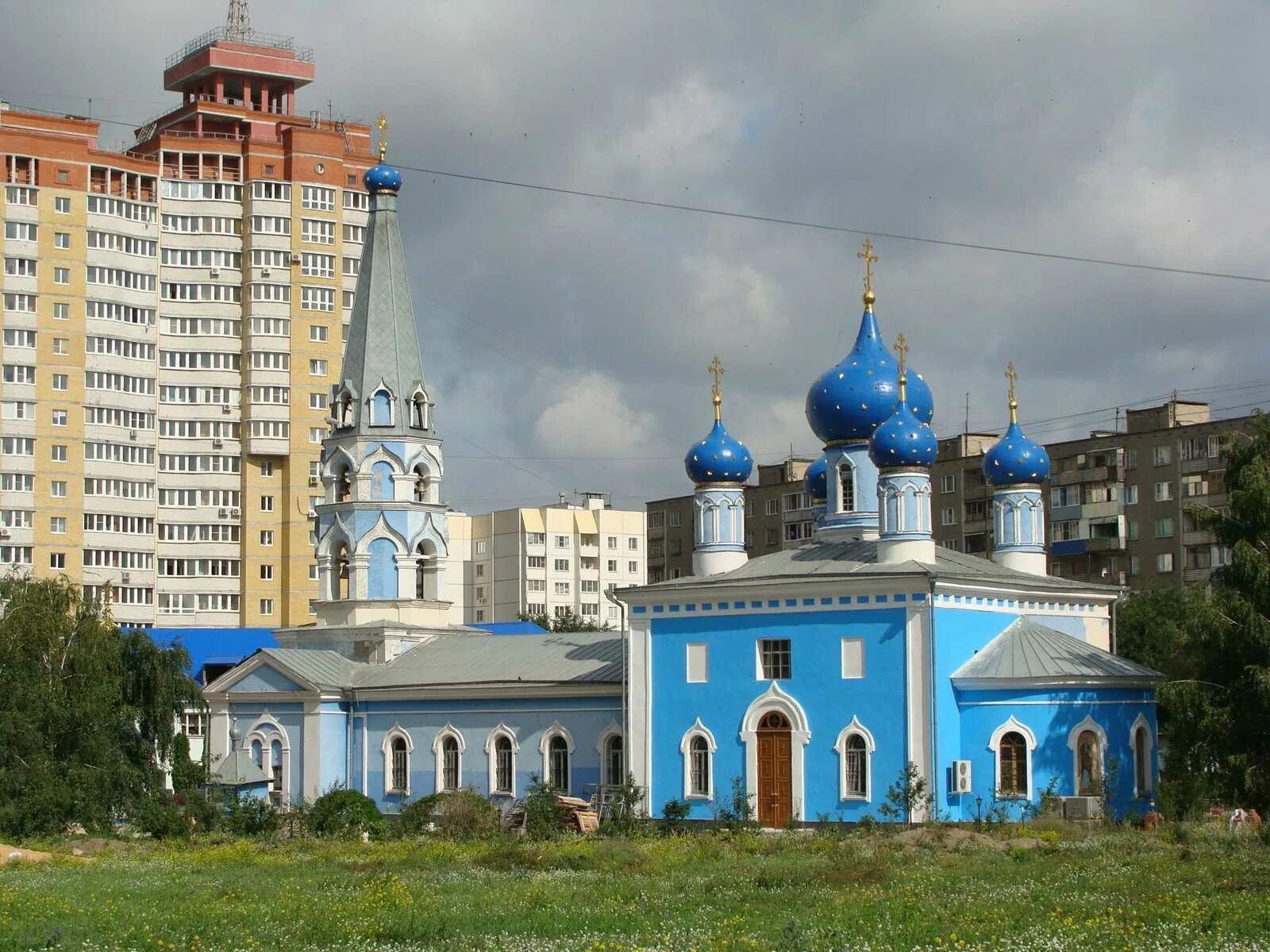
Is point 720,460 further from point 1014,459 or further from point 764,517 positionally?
point 764,517

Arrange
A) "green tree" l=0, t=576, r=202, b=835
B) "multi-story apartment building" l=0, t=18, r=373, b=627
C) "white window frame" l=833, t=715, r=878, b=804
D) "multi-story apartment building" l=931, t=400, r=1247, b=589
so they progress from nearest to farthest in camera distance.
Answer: "white window frame" l=833, t=715, r=878, b=804, "green tree" l=0, t=576, r=202, b=835, "multi-story apartment building" l=931, t=400, r=1247, b=589, "multi-story apartment building" l=0, t=18, r=373, b=627

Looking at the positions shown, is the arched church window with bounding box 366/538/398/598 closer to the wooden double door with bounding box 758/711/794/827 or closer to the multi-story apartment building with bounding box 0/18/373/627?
the wooden double door with bounding box 758/711/794/827

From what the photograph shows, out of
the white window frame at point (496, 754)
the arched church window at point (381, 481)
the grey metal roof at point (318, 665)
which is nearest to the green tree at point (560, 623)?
the grey metal roof at point (318, 665)

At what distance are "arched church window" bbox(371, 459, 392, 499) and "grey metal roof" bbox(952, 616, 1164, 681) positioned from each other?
14001 mm

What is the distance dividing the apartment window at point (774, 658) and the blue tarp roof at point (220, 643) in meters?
29.2

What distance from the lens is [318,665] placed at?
3916cm

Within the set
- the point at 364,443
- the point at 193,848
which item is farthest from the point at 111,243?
the point at 193,848

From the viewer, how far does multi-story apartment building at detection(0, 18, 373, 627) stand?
6506 cm

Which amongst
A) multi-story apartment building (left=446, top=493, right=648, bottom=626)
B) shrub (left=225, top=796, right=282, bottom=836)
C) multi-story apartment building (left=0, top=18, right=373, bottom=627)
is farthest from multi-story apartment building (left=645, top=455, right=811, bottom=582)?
shrub (left=225, top=796, right=282, bottom=836)

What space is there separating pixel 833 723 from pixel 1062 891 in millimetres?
11952

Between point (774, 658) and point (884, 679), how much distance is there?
2195 mm

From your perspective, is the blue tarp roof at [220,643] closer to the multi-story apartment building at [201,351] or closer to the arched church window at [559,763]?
the multi-story apartment building at [201,351]

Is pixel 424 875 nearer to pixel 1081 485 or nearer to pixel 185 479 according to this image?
pixel 1081 485

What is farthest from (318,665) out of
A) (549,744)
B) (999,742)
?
(999,742)
